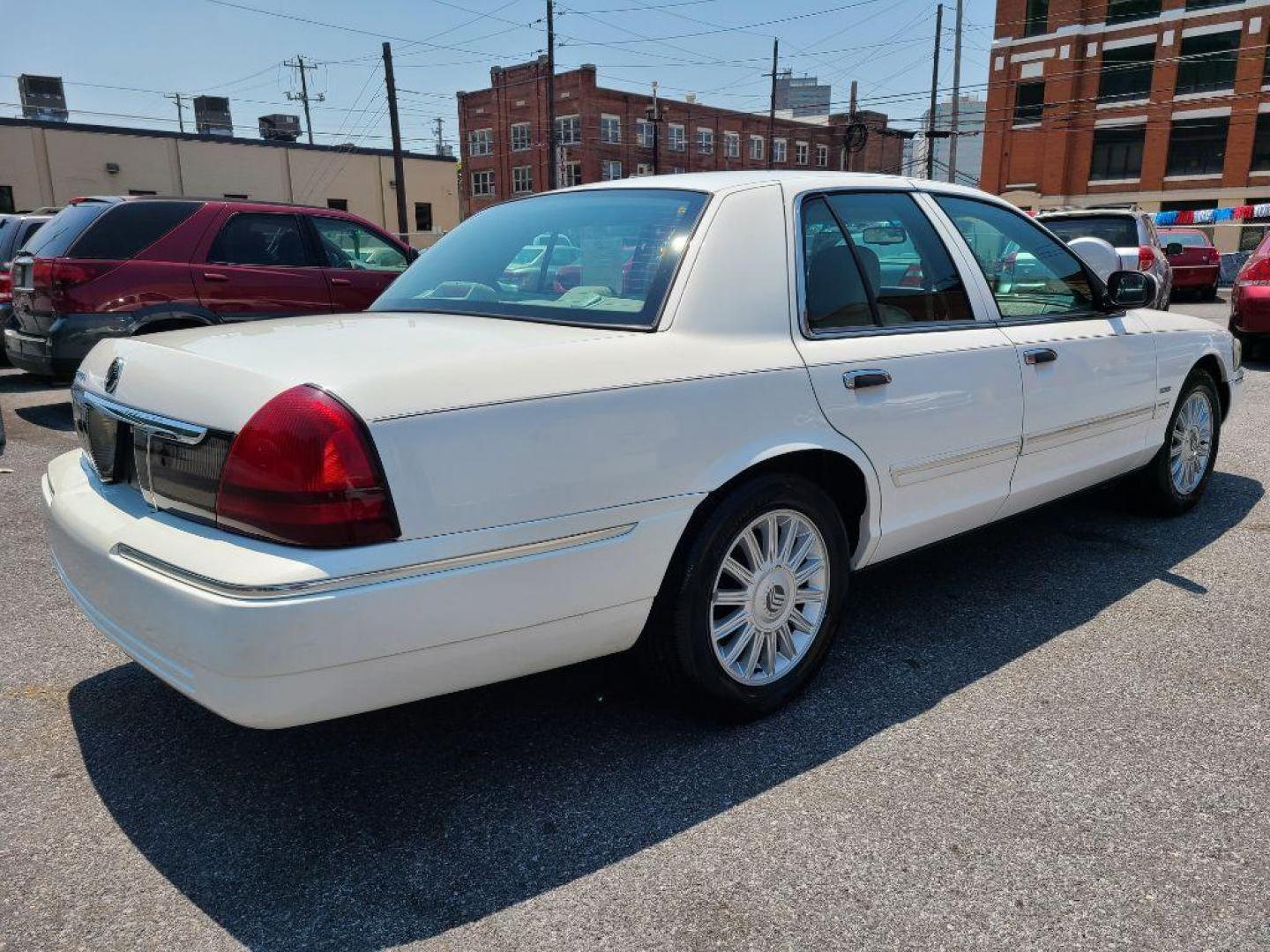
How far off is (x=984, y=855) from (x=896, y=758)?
452mm

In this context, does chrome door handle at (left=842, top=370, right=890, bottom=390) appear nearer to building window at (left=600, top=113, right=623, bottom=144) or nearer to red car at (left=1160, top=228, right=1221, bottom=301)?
red car at (left=1160, top=228, right=1221, bottom=301)

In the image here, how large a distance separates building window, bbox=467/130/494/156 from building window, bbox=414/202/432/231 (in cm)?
2461

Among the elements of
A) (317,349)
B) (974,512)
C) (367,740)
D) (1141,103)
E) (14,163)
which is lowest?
(367,740)

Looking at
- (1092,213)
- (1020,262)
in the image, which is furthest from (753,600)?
(1092,213)

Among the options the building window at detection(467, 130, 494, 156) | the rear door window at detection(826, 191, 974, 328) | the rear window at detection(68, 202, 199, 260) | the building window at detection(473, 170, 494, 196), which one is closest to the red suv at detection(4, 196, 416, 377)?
the rear window at detection(68, 202, 199, 260)

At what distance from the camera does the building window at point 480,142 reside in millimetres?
64750

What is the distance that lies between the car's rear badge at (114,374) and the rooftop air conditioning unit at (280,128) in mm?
44410

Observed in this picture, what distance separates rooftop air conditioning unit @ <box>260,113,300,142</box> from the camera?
4281cm

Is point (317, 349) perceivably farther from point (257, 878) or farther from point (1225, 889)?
point (1225, 889)

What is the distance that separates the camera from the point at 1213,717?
2.93 meters

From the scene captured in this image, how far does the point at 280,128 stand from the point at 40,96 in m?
9.75

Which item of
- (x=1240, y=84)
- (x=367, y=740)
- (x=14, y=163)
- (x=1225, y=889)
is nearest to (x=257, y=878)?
(x=367, y=740)

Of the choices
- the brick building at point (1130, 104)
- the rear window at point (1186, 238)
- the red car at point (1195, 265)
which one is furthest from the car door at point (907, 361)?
the brick building at point (1130, 104)

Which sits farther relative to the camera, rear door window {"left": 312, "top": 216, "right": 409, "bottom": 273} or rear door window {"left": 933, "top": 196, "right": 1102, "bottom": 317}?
rear door window {"left": 312, "top": 216, "right": 409, "bottom": 273}
